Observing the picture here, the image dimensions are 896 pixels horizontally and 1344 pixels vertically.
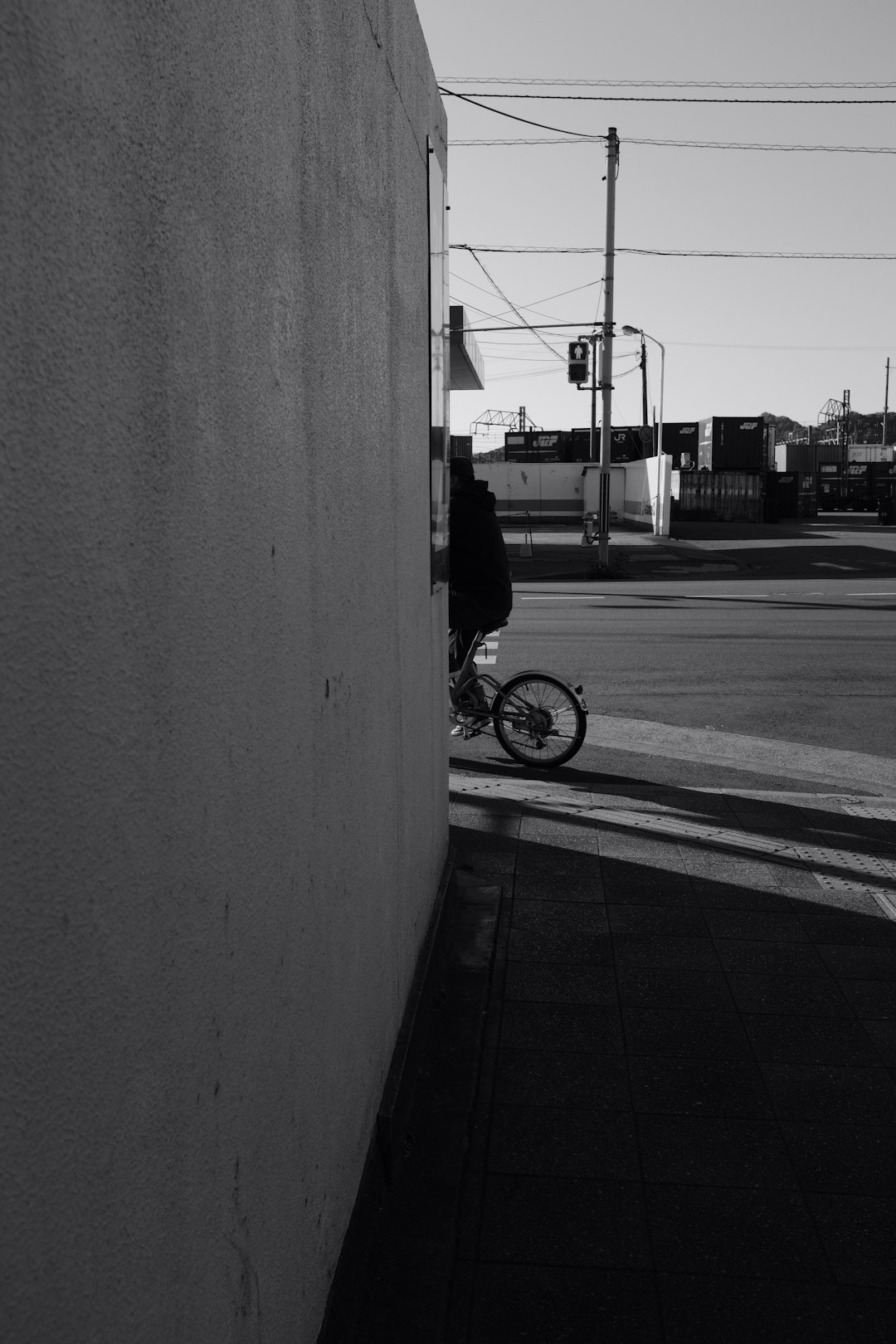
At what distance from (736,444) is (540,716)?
165 ft

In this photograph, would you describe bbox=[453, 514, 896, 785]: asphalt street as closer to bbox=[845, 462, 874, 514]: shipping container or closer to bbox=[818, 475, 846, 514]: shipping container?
bbox=[818, 475, 846, 514]: shipping container

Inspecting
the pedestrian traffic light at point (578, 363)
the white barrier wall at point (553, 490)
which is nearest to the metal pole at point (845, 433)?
the white barrier wall at point (553, 490)

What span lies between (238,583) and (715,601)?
18.5 meters

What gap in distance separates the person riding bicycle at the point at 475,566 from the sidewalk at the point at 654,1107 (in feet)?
6.14

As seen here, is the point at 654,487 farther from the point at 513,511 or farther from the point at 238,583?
the point at 238,583

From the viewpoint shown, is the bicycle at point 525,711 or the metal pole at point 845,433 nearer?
the bicycle at point 525,711

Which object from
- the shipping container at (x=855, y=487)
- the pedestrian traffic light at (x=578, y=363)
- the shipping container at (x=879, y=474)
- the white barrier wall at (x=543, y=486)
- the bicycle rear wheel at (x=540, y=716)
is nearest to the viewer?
the bicycle rear wheel at (x=540, y=716)

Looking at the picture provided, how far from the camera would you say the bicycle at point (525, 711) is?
810 cm

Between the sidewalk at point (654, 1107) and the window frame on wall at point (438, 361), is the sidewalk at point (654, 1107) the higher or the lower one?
the lower one

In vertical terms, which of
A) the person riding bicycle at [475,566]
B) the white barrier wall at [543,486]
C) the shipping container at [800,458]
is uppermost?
the shipping container at [800,458]

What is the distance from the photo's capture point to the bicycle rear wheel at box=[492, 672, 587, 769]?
8094mm

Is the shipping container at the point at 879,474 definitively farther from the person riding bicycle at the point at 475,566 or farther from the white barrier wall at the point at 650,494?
the person riding bicycle at the point at 475,566

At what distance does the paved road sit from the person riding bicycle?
1.23 meters

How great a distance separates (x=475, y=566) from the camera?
7836 millimetres
